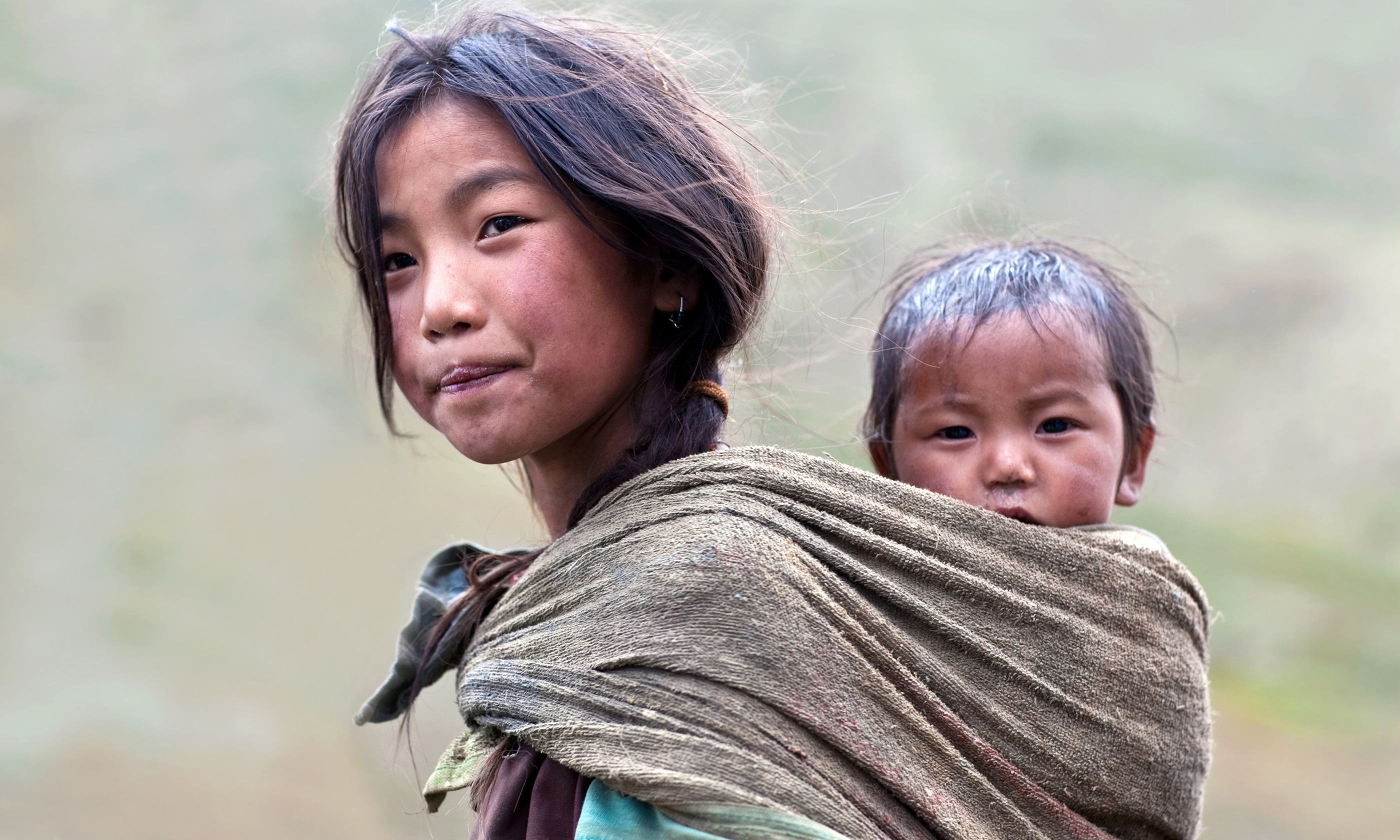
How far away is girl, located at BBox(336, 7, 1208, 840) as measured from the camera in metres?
1.08

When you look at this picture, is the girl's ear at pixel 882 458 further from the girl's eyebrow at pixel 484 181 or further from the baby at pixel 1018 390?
the girl's eyebrow at pixel 484 181

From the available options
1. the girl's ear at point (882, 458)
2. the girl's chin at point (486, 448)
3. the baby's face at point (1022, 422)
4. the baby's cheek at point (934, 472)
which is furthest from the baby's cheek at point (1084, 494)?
the girl's chin at point (486, 448)

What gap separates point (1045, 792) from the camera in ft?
3.88

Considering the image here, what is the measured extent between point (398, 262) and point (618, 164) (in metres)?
0.29

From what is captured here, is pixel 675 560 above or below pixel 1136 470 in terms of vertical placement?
below

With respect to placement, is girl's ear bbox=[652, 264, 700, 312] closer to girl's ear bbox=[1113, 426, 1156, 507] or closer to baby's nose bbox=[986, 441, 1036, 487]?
baby's nose bbox=[986, 441, 1036, 487]

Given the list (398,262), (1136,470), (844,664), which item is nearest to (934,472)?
(1136,470)

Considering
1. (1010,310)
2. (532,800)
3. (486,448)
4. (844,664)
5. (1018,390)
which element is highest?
(1010,310)

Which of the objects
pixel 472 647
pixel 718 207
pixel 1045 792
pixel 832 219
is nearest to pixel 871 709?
pixel 1045 792

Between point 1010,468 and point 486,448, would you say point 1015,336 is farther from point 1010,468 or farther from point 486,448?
point 486,448

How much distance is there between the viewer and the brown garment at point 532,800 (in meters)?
1.12

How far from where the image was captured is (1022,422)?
1540 millimetres

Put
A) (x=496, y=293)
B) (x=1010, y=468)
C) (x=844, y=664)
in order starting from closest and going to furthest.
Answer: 1. (x=844, y=664)
2. (x=496, y=293)
3. (x=1010, y=468)

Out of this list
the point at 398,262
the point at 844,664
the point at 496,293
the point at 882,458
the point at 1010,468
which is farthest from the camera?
the point at 882,458
